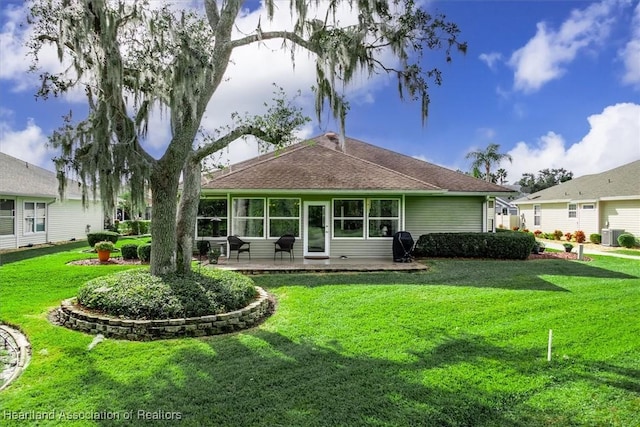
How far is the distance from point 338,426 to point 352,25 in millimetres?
7746

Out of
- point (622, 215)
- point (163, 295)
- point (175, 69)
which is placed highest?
point (175, 69)

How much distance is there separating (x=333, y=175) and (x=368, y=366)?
9.48 m

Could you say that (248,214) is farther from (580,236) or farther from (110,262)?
(580,236)

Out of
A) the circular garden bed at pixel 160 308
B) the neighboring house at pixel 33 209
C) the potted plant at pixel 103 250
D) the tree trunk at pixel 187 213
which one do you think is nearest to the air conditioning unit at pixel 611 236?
the circular garden bed at pixel 160 308

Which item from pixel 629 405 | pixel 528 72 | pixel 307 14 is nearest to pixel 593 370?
pixel 629 405

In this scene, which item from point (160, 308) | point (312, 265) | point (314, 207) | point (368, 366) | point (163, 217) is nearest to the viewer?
point (368, 366)

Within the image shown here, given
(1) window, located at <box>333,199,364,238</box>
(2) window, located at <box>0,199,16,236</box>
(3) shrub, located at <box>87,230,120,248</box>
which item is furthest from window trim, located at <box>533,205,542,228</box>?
(2) window, located at <box>0,199,16,236</box>

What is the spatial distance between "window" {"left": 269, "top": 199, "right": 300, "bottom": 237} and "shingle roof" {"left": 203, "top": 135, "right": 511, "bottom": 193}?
818 mm

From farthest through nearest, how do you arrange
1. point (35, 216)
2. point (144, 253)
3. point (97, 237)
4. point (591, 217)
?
point (591, 217) < point (35, 216) < point (97, 237) < point (144, 253)

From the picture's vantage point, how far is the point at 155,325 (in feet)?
18.0

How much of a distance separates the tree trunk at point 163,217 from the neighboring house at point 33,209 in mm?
8788

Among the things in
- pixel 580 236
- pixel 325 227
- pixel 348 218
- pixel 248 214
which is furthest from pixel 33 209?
pixel 580 236

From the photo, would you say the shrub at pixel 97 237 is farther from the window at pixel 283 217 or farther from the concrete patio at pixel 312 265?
the window at pixel 283 217

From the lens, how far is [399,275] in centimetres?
1013
